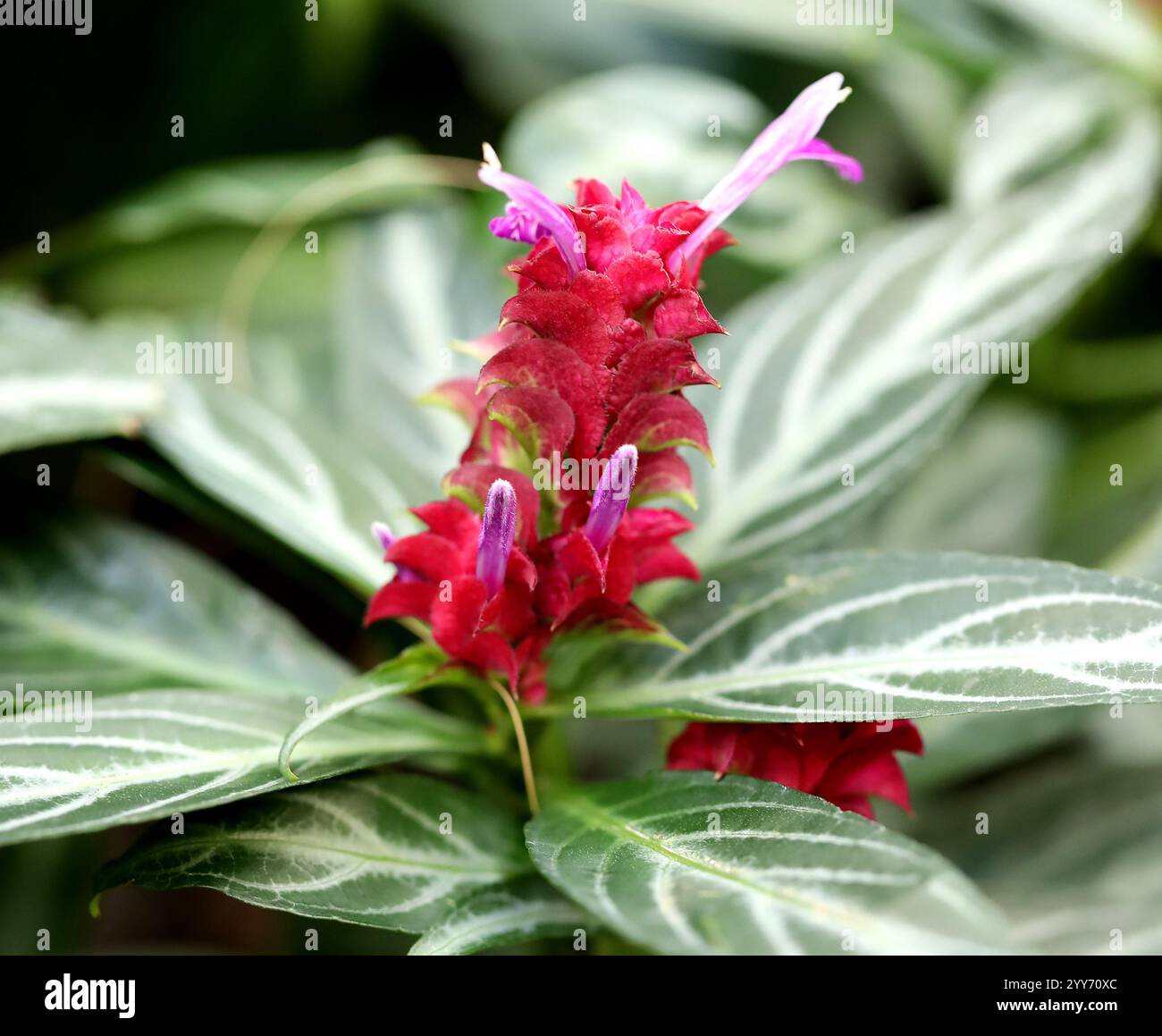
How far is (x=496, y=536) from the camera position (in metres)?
0.63

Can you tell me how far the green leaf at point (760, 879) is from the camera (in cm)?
51

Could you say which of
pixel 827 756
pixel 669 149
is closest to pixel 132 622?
pixel 827 756

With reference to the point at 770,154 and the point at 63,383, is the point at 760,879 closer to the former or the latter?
the point at 770,154

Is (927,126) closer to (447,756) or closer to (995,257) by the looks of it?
(995,257)

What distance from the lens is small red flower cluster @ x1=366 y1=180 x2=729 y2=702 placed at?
0.64 m

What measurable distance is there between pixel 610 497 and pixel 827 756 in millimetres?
225

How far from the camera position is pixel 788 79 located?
167cm
